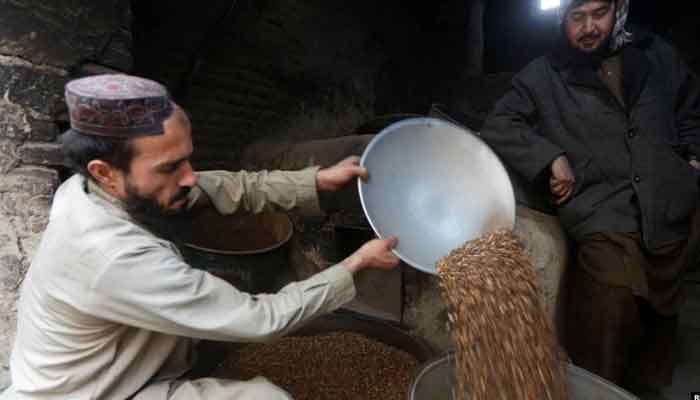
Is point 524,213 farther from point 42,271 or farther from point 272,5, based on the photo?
point 272,5

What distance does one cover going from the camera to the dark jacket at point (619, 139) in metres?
1.82

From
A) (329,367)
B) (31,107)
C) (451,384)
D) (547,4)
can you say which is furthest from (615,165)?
(547,4)

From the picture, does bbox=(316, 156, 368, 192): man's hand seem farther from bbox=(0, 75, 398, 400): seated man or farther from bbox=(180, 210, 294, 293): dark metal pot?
bbox=(180, 210, 294, 293): dark metal pot

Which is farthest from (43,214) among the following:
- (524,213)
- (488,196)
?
(524,213)

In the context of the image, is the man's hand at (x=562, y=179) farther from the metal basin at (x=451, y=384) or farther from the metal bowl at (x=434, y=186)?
the metal basin at (x=451, y=384)

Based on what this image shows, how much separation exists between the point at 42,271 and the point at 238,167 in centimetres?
219

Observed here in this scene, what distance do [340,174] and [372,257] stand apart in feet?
1.37

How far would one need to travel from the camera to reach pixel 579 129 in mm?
1977

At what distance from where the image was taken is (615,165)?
1907mm

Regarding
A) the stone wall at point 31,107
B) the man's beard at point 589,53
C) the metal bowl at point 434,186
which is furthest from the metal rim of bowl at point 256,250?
the man's beard at point 589,53

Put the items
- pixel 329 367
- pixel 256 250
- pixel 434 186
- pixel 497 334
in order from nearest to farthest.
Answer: pixel 497 334 → pixel 434 186 → pixel 329 367 → pixel 256 250

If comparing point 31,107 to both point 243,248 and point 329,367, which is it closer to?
point 243,248

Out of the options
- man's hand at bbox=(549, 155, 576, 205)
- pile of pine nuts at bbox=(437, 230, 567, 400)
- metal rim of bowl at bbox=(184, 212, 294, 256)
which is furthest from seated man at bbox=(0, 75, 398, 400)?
man's hand at bbox=(549, 155, 576, 205)

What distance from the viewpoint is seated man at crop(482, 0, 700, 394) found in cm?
183
